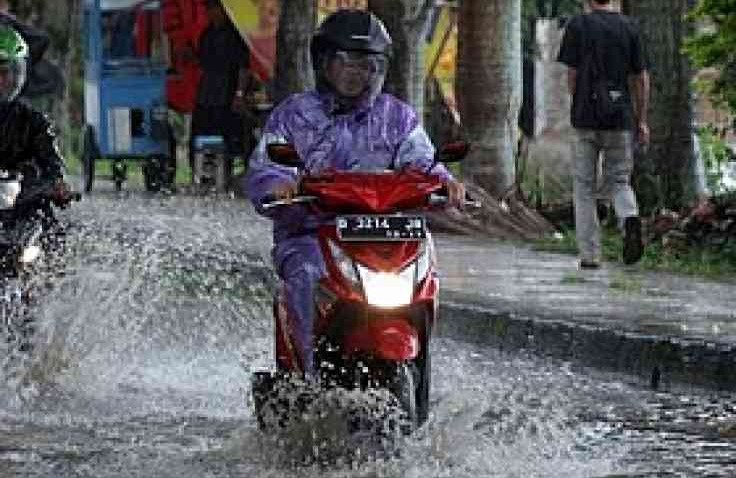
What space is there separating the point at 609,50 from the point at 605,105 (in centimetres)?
37

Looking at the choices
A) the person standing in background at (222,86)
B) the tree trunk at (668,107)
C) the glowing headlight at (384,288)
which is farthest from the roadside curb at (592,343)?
the person standing in background at (222,86)

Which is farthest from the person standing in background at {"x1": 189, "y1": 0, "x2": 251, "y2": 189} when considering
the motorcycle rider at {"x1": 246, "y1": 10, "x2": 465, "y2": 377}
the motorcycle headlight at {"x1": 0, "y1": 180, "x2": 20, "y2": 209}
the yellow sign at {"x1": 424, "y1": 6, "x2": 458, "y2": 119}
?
the motorcycle rider at {"x1": 246, "y1": 10, "x2": 465, "y2": 377}

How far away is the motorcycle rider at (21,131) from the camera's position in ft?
33.3

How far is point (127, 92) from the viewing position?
26.4m

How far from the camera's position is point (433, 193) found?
24.6 ft

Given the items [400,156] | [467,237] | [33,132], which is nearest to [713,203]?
[467,237]

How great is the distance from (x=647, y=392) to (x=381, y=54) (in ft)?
10.0

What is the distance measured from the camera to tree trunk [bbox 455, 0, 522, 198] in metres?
19.2

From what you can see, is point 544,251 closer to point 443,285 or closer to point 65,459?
point 443,285

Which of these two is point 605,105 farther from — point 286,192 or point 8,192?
point 286,192

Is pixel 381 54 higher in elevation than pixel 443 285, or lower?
higher

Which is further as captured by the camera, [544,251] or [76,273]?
[544,251]

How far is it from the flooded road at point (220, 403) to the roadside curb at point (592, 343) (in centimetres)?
14

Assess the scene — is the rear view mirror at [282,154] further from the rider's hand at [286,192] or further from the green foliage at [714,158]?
the green foliage at [714,158]
